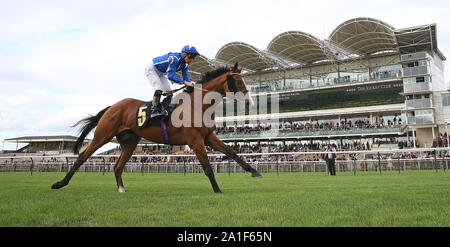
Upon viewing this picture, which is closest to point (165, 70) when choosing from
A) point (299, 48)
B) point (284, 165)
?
point (284, 165)

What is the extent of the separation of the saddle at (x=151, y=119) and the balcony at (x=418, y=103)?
36.7 m

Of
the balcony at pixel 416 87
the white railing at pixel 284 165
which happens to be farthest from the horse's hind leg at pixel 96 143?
the balcony at pixel 416 87

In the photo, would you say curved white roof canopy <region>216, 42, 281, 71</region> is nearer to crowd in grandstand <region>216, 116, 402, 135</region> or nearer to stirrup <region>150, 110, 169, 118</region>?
crowd in grandstand <region>216, 116, 402, 135</region>

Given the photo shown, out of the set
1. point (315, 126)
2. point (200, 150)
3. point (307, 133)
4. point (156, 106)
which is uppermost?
point (315, 126)

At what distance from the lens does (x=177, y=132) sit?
18.3 ft

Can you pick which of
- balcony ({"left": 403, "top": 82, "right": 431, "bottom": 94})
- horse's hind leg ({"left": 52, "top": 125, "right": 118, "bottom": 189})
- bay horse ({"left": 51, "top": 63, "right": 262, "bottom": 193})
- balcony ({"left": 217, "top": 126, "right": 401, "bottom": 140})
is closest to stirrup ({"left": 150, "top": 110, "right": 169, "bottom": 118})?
bay horse ({"left": 51, "top": 63, "right": 262, "bottom": 193})

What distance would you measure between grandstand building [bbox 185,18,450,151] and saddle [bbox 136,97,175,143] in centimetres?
3232

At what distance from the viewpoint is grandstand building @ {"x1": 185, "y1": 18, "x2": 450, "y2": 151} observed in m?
35.8

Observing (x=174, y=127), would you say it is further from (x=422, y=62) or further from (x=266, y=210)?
(x=422, y=62)

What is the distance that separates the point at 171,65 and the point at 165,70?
0.41 m

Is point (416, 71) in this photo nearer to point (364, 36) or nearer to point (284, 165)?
point (364, 36)

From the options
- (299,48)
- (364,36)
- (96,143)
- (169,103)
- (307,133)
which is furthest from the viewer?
(299,48)

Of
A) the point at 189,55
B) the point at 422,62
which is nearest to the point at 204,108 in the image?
the point at 189,55
